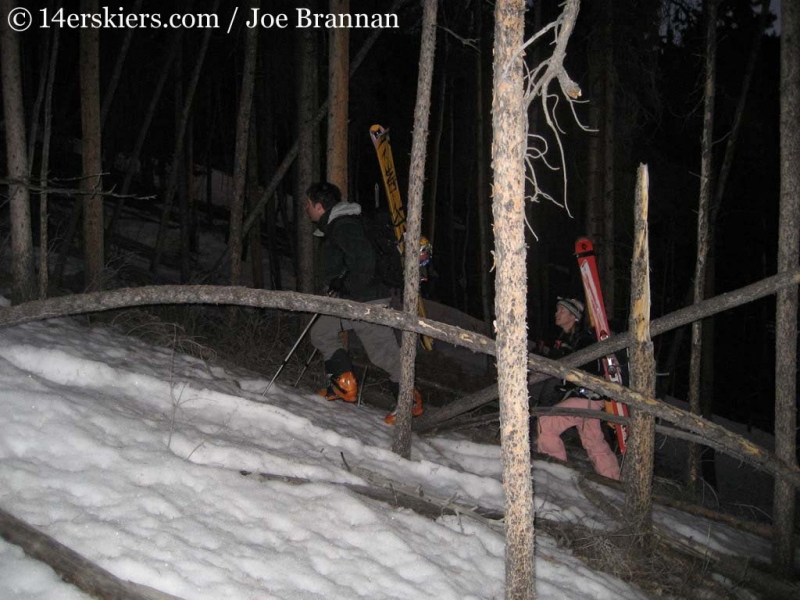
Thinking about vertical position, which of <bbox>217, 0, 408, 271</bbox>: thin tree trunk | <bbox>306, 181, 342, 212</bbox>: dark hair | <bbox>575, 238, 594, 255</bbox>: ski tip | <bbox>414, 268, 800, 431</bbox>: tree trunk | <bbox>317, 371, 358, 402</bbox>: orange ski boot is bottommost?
<bbox>317, 371, 358, 402</bbox>: orange ski boot

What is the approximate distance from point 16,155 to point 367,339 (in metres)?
3.24

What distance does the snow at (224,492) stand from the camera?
296cm

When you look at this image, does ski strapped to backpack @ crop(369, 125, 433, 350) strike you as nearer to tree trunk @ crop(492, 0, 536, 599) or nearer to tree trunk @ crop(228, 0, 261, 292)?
tree trunk @ crop(228, 0, 261, 292)

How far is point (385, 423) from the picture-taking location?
564 cm

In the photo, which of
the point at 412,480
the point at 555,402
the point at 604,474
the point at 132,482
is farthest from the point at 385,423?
the point at 132,482

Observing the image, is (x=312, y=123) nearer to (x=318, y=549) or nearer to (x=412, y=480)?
(x=412, y=480)

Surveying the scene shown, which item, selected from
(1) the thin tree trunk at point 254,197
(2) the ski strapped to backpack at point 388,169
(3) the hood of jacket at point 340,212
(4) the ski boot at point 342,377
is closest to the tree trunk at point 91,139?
(3) the hood of jacket at point 340,212

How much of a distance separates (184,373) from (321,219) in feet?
5.82

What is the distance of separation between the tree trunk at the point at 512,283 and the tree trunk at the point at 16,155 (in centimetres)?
412

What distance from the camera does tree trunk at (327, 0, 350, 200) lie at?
266 inches

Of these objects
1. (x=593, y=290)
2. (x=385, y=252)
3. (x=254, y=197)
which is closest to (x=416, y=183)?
(x=385, y=252)

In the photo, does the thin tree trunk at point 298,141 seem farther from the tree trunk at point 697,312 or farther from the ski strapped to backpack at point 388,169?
the tree trunk at point 697,312

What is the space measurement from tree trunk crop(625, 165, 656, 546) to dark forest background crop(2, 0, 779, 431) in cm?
207

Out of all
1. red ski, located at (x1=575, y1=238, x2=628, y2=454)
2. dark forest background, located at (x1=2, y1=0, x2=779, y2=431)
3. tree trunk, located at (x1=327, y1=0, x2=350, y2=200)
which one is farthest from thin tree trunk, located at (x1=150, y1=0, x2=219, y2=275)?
red ski, located at (x1=575, y1=238, x2=628, y2=454)
